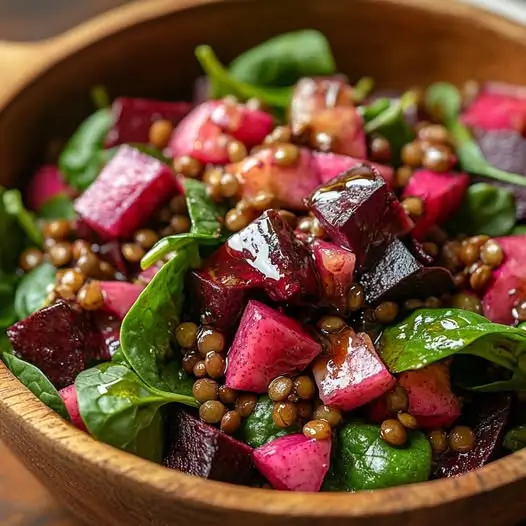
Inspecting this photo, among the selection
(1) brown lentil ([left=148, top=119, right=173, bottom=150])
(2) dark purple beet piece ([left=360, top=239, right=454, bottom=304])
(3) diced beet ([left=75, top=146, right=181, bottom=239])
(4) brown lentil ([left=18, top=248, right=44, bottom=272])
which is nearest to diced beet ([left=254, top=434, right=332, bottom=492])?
(2) dark purple beet piece ([left=360, top=239, right=454, bottom=304])

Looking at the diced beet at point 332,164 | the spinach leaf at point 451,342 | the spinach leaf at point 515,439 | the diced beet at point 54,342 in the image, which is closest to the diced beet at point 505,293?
the spinach leaf at point 451,342

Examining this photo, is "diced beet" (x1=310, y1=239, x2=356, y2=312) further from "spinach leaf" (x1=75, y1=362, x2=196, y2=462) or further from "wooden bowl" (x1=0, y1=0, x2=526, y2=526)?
"wooden bowl" (x1=0, y1=0, x2=526, y2=526)

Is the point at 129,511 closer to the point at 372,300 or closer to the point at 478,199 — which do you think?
the point at 372,300

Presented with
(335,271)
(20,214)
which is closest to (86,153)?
(20,214)

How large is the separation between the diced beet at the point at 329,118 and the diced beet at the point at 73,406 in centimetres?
81

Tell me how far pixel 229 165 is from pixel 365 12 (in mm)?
883

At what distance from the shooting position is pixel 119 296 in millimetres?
1888

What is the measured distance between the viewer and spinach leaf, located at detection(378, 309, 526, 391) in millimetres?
1644

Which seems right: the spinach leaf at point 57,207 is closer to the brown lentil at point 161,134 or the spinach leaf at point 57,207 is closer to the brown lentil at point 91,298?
the brown lentil at point 161,134

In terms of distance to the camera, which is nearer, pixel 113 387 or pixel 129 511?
pixel 129 511

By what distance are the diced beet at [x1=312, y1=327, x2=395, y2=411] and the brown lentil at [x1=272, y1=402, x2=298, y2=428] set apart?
6 centimetres

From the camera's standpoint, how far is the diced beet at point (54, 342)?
1818 mm

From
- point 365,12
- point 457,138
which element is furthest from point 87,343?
point 365,12

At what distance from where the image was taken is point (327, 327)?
173cm
